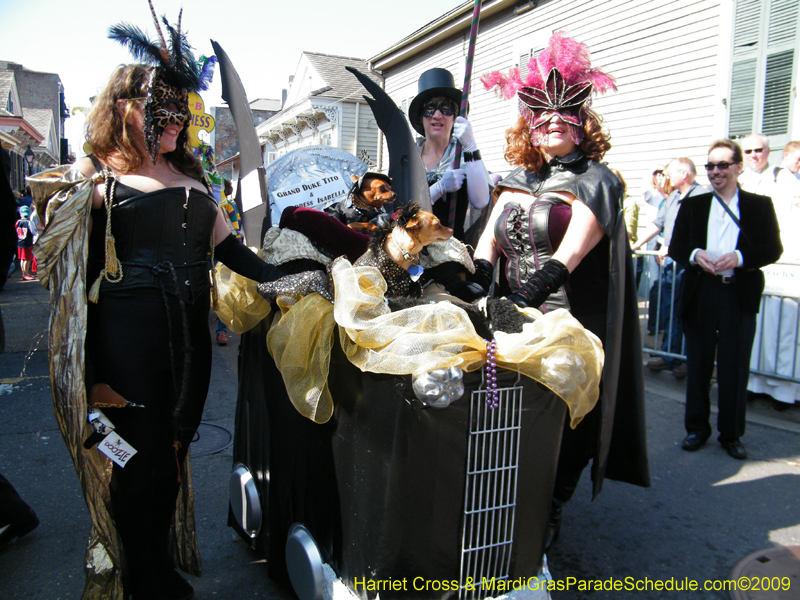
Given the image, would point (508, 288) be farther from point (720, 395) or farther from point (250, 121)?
point (720, 395)

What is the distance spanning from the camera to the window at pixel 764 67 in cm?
730

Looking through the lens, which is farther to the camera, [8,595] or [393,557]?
[8,595]

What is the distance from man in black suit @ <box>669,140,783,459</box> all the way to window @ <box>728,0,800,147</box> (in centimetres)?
434

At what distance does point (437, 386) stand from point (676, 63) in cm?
895

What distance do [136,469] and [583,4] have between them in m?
10.6

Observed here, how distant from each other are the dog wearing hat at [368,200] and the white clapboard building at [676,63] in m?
6.15

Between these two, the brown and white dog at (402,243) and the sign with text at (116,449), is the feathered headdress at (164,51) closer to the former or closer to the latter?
the brown and white dog at (402,243)

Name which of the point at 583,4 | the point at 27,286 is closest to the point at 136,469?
the point at 583,4

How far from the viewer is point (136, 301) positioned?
2.04 meters

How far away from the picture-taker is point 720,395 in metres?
3.97

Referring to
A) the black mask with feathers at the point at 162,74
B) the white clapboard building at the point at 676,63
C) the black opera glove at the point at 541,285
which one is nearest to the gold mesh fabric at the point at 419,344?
the black opera glove at the point at 541,285

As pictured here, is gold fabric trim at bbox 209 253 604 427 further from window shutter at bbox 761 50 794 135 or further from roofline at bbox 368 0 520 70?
roofline at bbox 368 0 520 70

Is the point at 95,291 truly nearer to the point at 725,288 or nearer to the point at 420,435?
the point at 420,435

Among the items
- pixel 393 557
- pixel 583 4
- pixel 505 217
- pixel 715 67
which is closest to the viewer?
pixel 393 557
